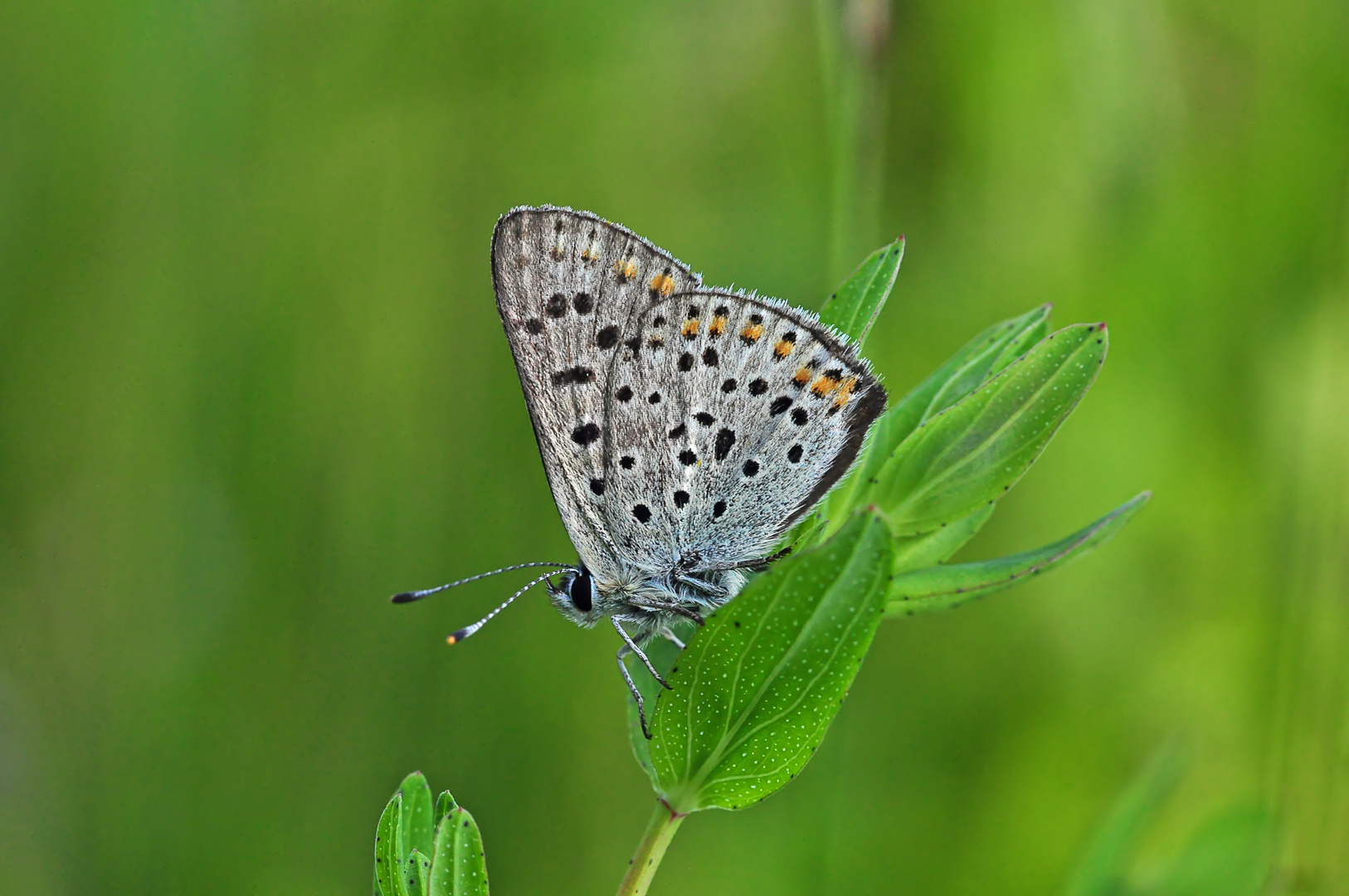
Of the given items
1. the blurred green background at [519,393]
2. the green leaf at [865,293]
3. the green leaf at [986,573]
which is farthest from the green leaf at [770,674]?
the blurred green background at [519,393]

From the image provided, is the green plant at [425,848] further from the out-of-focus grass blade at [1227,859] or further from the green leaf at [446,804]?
the out-of-focus grass blade at [1227,859]

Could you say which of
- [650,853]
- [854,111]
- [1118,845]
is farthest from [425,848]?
[854,111]

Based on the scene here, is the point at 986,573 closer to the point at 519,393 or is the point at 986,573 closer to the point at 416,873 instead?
the point at 416,873

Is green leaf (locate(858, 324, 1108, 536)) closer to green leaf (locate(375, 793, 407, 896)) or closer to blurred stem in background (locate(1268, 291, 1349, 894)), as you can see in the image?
green leaf (locate(375, 793, 407, 896))

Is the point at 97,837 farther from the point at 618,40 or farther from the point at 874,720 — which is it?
the point at 618,40

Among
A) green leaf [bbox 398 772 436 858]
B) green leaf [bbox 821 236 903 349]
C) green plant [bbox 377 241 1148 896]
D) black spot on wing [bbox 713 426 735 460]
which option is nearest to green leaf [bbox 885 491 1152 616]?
green plant [bbox 377 241 1148 896]

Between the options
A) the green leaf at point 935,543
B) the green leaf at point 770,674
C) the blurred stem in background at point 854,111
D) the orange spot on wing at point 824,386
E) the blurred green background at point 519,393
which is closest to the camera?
the green leaf at point 770,674
